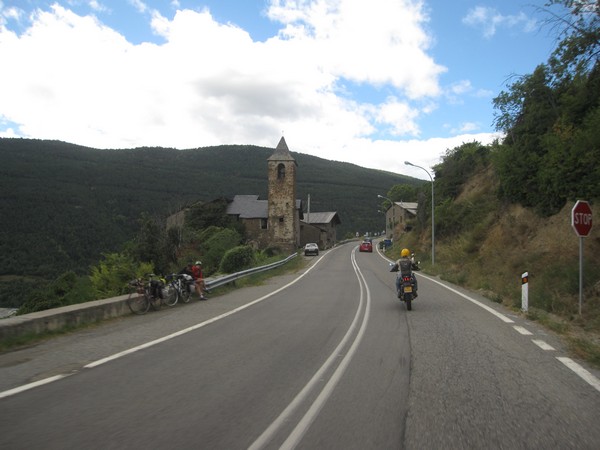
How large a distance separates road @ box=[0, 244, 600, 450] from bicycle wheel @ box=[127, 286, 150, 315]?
227 cm

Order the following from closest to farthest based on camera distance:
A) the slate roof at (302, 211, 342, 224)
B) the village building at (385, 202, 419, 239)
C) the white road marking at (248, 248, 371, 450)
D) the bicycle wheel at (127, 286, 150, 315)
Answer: the white road marking at (248, 248, 371, 450) → the bicycle wheel at (127, 286, 150, 315) → the village building at (385, 202, 419, 239) → the slate roof at (302, 211, 342, 224)

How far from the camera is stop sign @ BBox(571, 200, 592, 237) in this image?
10.9 metres

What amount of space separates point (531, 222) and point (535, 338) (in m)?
18.3

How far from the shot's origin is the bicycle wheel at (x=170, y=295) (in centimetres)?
1367

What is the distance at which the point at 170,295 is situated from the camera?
14.0 metres

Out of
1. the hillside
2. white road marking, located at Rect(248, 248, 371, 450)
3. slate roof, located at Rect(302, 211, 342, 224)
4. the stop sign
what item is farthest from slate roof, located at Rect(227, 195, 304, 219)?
white road marking, located at Rect(248, 248, 371, 450)

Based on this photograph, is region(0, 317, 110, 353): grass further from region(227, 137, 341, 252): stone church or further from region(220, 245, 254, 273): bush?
region(227, 137, 341, 252): stone church

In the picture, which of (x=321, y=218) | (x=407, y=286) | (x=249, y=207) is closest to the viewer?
(x=407, y=286)

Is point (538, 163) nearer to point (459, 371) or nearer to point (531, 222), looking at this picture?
point (531, 222)

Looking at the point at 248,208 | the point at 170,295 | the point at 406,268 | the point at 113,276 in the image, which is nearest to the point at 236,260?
the point at 113,276

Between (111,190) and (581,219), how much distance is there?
4363 inches

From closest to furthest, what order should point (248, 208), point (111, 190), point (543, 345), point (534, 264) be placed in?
point (543, 345)
point (534, 264)
point (248, 208)
point (111, 190)

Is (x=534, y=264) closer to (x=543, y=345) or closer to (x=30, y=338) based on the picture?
(x=543, y=345)

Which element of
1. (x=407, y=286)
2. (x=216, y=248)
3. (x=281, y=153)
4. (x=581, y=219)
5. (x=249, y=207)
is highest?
(x=281, y=153)
